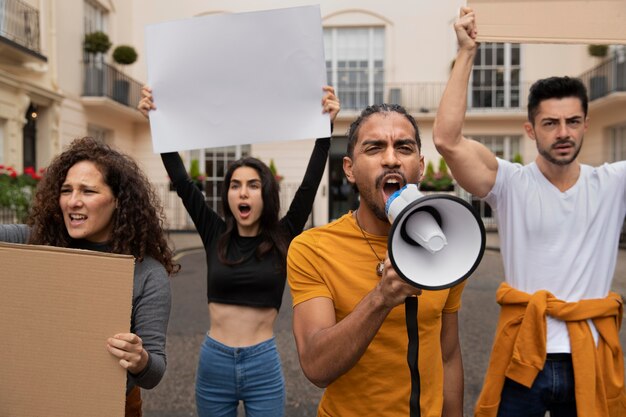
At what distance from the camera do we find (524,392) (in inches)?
86.7

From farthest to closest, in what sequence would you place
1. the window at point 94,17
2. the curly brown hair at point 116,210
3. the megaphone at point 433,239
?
1. the window at point 94,17
2. the curly brown hair at point 116,210
3. the megaphone at point 433,239

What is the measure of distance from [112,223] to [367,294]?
3.25 feet

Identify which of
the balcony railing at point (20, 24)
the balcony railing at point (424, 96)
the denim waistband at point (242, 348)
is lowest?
the denim waistband at point (242, 348)

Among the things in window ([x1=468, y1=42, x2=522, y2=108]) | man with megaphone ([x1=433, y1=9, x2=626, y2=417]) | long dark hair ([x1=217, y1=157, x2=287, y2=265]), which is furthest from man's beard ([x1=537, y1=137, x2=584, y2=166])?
window ([x1=468, y1=42, x2=522, y2=108])

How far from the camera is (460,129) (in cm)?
216

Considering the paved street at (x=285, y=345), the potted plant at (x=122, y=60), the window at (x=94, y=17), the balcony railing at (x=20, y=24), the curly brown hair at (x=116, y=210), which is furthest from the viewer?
the potted plant at (x=122, y=60)

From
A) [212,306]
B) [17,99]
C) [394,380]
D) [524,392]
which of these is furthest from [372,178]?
[17,99]

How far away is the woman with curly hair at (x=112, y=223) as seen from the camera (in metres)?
1.79

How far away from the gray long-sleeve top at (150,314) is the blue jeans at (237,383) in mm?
840

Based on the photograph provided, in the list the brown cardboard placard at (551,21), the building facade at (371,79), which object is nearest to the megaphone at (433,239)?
the brown cardboard placard at (551,21)

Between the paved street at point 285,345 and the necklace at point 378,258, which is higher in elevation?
the necklace at point 378,258

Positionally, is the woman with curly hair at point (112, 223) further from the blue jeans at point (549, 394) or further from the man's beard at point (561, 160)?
the man's beard at point (561, 160)

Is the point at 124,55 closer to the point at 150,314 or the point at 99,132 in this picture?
the point at 99,132

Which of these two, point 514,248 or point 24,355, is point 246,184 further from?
point 24,355
